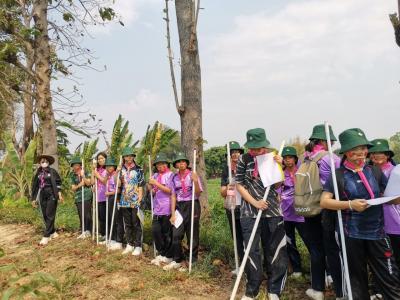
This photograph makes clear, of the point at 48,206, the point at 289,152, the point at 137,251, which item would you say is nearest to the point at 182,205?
the point at 137,251

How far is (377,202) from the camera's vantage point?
3297mm

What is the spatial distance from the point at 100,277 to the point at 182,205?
1.62 metres

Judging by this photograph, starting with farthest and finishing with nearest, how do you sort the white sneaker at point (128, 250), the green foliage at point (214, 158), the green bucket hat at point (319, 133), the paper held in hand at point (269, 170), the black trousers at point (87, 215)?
the green foliage at point (214, 158) → the black trousers at point (87, 215) → the white sneaker at point (128, 250) → the green bucket hat at point (319, 133) → the paper held in hand at point (269, 170)

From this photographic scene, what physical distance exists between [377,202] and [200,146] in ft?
16.1

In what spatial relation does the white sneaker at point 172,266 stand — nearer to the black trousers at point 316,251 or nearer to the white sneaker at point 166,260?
the white sneaker at point 166,260

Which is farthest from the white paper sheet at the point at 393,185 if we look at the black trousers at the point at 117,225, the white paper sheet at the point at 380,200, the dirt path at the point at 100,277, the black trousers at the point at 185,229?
the black trousers at the point at 117,225

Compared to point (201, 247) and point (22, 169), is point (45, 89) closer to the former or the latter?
point (22, 169)

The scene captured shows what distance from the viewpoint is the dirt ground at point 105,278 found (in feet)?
16.7

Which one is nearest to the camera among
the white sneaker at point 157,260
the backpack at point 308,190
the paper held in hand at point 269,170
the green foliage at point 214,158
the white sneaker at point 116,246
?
the backpack at point 308,190

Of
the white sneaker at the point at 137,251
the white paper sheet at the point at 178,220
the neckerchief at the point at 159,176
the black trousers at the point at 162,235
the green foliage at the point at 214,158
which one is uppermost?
the green foliage at the point at 214,158

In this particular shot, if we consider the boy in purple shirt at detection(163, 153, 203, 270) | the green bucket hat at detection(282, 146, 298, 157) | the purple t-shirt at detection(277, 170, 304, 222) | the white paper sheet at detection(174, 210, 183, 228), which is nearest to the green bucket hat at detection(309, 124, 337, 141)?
the green bucket hat at detection(282, 146, 298, 157)

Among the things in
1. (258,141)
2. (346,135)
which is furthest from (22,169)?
(346,135)

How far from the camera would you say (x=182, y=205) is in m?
6.25

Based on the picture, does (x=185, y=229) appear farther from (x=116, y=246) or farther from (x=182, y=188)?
(x=116, y=246)
